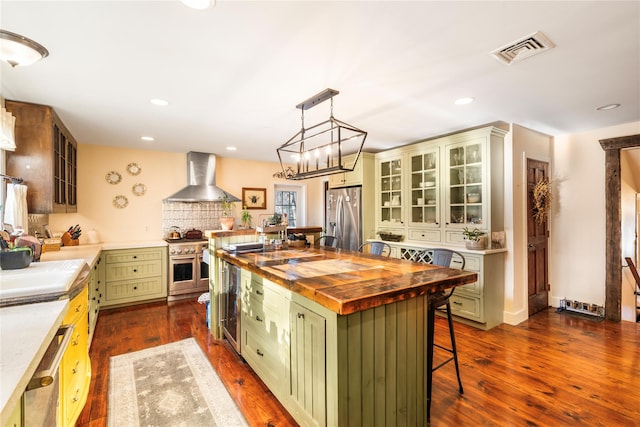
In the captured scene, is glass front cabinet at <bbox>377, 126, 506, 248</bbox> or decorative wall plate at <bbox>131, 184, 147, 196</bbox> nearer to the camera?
glass front cabinet at <bbox>377, 126, 506, 248</bbox>

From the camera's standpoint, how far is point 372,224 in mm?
4961

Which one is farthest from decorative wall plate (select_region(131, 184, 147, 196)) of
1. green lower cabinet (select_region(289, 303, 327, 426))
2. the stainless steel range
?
green lower cabinet (select_region(289, 303, 327, 426))

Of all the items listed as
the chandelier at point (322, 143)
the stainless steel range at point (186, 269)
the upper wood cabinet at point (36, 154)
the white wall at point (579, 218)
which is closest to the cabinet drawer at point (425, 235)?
the chandelier at point (322, 143)

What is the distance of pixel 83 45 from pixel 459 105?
300 centimetres

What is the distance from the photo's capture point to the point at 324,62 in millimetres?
2025

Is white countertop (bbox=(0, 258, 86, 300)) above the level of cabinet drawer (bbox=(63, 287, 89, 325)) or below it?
above

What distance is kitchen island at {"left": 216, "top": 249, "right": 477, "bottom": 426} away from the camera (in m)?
1.47

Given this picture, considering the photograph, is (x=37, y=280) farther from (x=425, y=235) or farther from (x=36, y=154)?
(x=425, y=235)

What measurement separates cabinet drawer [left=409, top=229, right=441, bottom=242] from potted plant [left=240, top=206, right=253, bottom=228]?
2.69m

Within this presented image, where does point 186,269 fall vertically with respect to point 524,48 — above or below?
below

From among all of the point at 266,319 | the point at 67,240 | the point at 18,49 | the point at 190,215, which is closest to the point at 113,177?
the point at 67,240

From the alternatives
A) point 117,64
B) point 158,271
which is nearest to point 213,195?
point 158,271

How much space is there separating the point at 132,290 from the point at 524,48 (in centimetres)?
521

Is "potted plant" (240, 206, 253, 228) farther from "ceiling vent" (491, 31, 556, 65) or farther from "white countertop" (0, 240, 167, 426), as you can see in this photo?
"ceiling vent" (491, 31, 556, 65)
